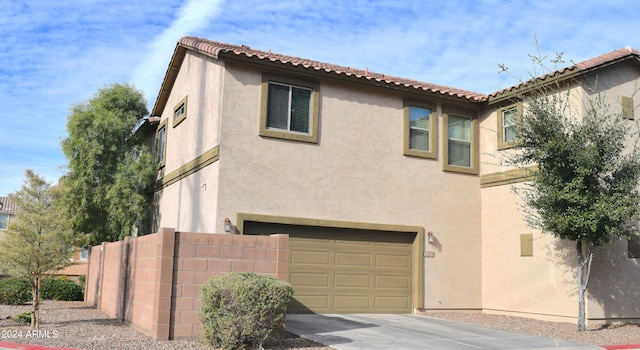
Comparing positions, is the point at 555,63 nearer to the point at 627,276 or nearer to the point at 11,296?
the point at 627,276

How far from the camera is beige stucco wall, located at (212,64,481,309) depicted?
1620cm

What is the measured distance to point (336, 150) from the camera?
17.4m

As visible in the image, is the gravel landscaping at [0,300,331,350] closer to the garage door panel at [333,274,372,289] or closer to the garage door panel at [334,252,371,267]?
the garage door panel at [333,274,372,289]

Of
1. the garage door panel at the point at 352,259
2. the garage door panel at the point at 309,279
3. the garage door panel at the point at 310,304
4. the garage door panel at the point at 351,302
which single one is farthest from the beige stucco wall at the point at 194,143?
the garage door panel at the point at 351,302

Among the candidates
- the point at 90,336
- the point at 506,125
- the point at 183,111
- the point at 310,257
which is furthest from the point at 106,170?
the point at 506,125

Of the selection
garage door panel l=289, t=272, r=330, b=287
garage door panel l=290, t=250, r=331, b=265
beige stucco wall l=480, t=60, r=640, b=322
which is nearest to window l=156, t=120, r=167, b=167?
garage door panel l=290, t=250, r=331, b=265

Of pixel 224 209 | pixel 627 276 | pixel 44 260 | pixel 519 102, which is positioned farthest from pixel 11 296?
pixel 627 276

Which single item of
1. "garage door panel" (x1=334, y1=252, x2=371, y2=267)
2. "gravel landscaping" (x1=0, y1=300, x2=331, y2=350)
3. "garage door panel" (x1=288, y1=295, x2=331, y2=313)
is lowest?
"gravel landscaping" (x1=0, y1=300, x2=331, y2=350)

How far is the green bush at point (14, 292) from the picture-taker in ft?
68.3

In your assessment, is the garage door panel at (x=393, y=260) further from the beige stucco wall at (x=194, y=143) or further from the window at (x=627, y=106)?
the window at (x=627, y=106)

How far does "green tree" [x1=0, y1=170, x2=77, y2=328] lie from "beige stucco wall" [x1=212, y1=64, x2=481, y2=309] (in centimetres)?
383

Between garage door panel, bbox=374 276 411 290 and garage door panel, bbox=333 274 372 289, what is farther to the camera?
garage door panel, bbox=374 276 411 290

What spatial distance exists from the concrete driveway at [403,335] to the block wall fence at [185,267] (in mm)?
1757

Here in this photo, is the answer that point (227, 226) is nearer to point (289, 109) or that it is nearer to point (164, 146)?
point (289, 109)
